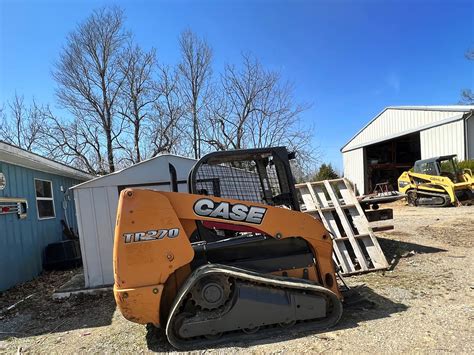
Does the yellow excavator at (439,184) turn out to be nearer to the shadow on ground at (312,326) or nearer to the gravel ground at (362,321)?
the gravel ground at (362,321)

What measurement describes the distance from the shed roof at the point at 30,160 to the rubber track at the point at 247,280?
209 inches

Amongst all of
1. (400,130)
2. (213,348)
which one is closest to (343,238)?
(213,348)

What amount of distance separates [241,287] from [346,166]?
2919 centimetres

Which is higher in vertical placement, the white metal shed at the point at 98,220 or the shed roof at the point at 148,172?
the shed roof at the point at 148,172

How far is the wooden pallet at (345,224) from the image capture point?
21.5 feet

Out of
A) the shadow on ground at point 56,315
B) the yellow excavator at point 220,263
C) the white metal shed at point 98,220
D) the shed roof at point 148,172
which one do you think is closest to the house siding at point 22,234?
the shadow on ground at point 56,315

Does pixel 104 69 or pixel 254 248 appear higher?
pixel 104 69

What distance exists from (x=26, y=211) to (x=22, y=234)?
55 centimetres

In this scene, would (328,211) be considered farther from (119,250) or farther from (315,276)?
(119,250)

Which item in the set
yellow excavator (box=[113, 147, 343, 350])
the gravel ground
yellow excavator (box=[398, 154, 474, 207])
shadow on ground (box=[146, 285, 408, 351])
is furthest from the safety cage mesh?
yellow excavator (box=[398, 154, 474, 207])

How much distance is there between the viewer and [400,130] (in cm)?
2494

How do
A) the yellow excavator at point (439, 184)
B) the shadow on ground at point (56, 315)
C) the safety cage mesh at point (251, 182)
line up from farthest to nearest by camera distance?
the yellow excavator at point (439, 184), the shadow on ground at point (56, 315), the safety cage mesh at point (251, 182)

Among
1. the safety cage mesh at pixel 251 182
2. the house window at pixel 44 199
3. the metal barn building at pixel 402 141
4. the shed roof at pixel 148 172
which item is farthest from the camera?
the metal barn building at pixel 402 141

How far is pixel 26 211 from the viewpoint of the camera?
850cm
